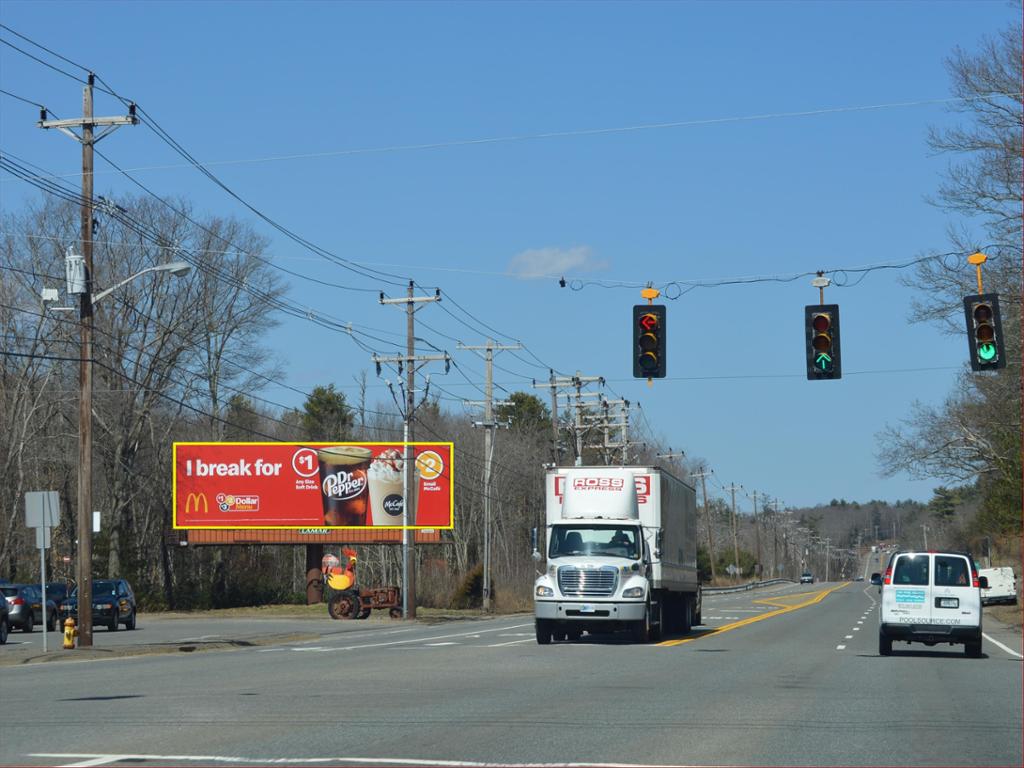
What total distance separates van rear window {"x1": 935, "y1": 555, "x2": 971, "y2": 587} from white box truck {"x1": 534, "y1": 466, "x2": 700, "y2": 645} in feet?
21.1

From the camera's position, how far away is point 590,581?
29.8 metres

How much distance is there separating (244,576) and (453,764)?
6269cm

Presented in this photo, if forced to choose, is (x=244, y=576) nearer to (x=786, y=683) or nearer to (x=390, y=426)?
(x=390, y=426)

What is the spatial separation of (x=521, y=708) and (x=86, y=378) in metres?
17.9

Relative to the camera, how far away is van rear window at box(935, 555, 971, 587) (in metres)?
26.2

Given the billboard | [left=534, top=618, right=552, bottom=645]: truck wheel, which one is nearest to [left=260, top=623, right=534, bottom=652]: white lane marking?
[left=534, top=618, right=552, bottom=645]: truck wheel

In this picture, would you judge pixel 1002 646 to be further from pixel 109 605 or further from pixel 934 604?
pixel 109 605

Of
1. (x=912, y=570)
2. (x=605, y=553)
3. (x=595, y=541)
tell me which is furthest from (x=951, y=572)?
(x=595, y=541)

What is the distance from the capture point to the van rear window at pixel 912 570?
2634cm

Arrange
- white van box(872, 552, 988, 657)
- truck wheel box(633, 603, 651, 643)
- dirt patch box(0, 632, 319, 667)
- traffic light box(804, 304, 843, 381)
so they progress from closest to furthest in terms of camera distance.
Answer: traffic light box(804, 304, 843, 381)
white van box(872, 552, 988, 657)
dirt patch box(0, 632, 319, 667)
truck wheel box(633, 603, 651, 643)

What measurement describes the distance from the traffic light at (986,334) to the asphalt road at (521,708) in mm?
5118

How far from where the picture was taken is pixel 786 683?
19.5 m

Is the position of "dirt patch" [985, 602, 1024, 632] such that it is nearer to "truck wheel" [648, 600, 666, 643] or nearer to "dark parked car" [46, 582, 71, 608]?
"truck wheel" [648, 600, 666, 643]

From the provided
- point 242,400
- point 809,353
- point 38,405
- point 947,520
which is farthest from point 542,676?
point 947,520
